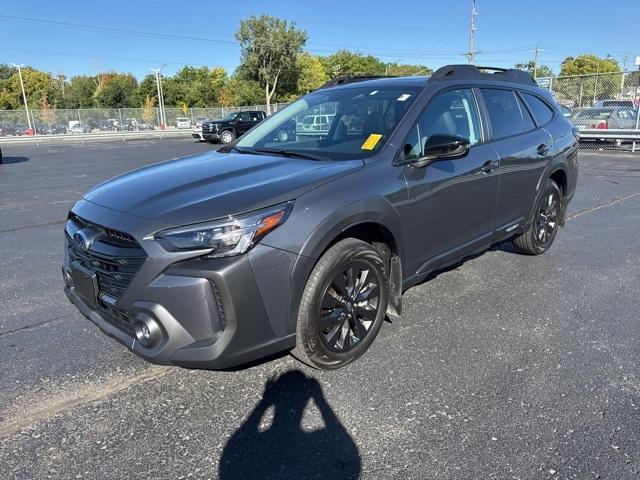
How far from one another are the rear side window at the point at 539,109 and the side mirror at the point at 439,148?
6.72 ft

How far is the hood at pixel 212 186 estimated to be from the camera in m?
2.53

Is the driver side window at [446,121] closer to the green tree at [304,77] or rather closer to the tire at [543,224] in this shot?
the tire at [543,224]

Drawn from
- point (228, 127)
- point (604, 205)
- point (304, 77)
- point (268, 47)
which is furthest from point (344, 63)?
point (604, 205)

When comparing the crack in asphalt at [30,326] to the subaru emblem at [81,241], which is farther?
the crack in asphalt at [30,326]

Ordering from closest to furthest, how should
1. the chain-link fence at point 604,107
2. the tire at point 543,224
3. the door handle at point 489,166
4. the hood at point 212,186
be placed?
the hood at point 212,186, the door handle at point 489,166, the tire at point 543,224, the chain-link fence at point 604,107

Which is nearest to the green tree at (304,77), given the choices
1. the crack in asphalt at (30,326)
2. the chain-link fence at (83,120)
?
the chain-link fence at (83,120)

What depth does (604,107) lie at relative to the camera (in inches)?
691

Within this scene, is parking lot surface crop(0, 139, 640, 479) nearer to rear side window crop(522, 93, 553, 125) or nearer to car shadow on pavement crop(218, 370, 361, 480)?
car shadow on pavement crop(218, 370, 361, 480)

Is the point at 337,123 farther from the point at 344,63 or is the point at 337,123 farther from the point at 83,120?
the point at 344,63

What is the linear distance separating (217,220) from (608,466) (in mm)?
2142

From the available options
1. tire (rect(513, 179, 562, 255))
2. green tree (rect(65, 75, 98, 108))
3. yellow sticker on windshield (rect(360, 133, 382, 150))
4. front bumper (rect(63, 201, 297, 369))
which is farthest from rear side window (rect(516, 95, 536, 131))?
green tree (rect(65, 75, 98, 108))

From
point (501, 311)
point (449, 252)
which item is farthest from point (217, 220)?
point (501, 311)

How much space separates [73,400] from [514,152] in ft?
12.6

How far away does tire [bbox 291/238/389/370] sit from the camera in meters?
2.75
